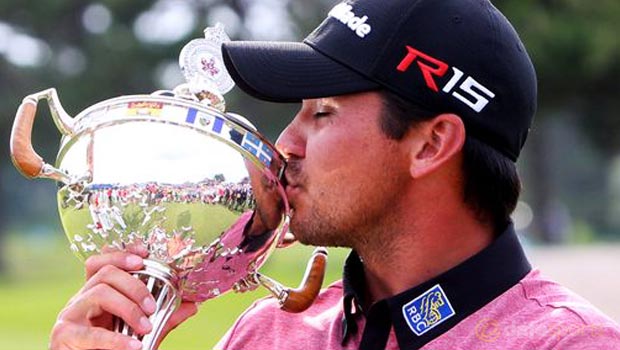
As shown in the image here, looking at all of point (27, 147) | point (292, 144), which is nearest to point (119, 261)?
point (27, 147)

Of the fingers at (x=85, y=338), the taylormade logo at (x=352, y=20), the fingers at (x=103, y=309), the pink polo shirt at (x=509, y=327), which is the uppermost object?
the taylormade logo at (x=352, y=20)

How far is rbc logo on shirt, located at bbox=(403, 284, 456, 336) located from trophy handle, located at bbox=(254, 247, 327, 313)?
0.59ft

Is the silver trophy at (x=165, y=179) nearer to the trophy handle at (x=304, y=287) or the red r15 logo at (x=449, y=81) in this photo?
the trophy handle at (x=304, y=287)

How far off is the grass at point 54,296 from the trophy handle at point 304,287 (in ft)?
2.10

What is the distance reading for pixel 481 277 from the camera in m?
2.03

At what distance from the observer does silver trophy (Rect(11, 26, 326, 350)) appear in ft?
6.27

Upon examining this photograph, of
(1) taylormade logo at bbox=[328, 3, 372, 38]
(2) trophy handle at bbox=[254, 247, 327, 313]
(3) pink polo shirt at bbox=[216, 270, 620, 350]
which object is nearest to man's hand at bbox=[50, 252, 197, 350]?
(2) trophy handle at bbox=[254, 247, 327, 313]

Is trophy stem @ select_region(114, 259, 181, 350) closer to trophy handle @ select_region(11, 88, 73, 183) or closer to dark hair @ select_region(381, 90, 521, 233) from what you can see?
trophy handle @ select_region(11, 88, 73, 183)

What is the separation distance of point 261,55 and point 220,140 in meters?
0.23

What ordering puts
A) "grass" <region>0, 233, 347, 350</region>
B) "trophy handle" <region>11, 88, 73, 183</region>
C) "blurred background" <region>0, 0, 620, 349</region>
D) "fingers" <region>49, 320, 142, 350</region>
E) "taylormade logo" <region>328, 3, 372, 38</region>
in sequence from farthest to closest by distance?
"blurred background" <region>0, 0, 620, 349</region>
"grass" <region>0, 233, 347, 350</region>
"taylormade logo" <region>328, 3, 372, 38</region>
"trophy handle" <region>11, 88, 73, 183</region>
"fingers" <region>49, 320, 142, 350</region>

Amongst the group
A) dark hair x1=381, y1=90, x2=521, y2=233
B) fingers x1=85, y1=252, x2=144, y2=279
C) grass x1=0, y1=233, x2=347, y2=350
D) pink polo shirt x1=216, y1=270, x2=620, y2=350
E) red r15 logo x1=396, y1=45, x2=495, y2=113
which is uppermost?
red r15 logo x1=396, y1=45, x2=495, y2=113

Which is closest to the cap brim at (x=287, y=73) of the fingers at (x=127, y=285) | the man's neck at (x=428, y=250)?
the man's neck at (x=428, y=250)

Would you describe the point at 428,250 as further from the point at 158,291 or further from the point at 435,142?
the point at 158,291

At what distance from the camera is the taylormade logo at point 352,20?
2.05 meters
